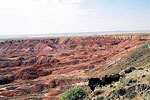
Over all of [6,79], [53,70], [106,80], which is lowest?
[6,79]

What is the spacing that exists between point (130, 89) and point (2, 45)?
467ft

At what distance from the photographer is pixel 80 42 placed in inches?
5507

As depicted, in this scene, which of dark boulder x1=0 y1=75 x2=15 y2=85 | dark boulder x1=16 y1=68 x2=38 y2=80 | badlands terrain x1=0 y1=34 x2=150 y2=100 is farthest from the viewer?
dark boulder x1=16 y1=68 x2=38 y2=80

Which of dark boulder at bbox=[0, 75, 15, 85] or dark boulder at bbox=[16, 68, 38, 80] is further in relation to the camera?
dark boulder at bbox=[16, 68, 38, 80]

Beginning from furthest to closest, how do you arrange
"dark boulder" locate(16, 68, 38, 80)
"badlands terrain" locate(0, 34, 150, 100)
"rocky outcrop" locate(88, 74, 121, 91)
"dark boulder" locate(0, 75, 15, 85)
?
1. "dark boulder" locate(16, 68, 38, 80)
2. "dark boulder" locate(0, 75, 15, 85)
3. "badlands terrain" locate(0, 34, 150, 100)
4. "rocky outcrop" locate(88, 74, 121, 91)

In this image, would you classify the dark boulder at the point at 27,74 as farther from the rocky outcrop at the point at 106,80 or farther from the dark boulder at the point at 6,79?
the rocky outcrop at the point at 106,80

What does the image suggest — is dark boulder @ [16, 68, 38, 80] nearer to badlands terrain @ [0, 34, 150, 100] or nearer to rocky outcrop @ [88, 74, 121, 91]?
badlands terrain @ [0, 34, 150, 100]

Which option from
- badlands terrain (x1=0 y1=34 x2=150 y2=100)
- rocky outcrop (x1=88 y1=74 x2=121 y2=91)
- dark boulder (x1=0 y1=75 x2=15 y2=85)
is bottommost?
dark boulder (x1=0 y1=75 x2=15 y2=85)

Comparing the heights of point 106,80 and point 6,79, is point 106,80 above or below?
above

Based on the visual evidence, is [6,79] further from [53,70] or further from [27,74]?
[53,70]

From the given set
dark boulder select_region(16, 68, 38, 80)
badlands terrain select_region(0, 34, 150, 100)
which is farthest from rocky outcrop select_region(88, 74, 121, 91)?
dark boulder select_region(16, 68, 38, 80)

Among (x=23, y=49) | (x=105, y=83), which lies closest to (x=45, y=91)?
(x=105, y=83)

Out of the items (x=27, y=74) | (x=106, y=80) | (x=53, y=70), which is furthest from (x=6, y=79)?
(x=106, y=80)

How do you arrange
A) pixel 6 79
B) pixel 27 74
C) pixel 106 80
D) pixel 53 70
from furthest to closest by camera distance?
pixel 53 70
pixel 27 74
pixel 6 79
pixel 106 80
